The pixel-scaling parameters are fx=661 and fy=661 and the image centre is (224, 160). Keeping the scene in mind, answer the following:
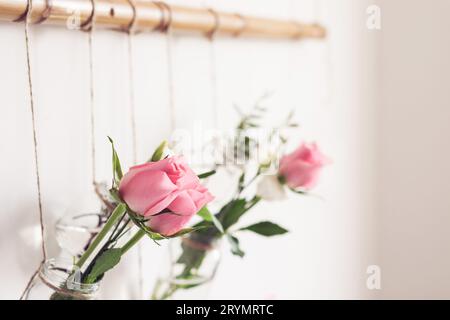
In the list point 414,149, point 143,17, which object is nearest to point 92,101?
point 143,17

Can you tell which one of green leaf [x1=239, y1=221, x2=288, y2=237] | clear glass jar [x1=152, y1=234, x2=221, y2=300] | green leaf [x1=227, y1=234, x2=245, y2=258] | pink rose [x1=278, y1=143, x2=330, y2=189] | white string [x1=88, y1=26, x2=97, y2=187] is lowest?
clear glass jar [x1=152, y1=234, x2=221, y2=300]

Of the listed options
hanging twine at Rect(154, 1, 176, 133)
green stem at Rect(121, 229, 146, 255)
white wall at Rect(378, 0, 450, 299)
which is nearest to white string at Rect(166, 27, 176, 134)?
hanging twine at Rect(154, 1, 176, 133)

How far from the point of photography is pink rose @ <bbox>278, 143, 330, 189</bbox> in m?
0.99

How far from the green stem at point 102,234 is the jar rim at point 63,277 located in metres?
0.02

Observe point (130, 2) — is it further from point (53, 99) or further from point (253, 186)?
point (253, 186)

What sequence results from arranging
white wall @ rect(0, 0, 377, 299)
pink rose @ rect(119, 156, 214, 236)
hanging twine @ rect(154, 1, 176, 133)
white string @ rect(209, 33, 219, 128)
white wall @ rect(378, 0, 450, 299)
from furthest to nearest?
1. white wall @ rect(378, 0, 450, 299)
2. white string @ rect(209, 33, 219, 128)
3. hanging twine @ rect(154, 1, 176, 133)
4. white wall @ rect(0, 0, 377, 299)
5. pink rose @ rect(119, 156, 214, 236)

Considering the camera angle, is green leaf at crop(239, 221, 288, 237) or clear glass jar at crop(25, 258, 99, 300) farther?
green leaf at crop(239, 221, 288, 237)

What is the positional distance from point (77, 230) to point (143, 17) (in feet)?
0.99

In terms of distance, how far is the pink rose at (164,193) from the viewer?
706 mm

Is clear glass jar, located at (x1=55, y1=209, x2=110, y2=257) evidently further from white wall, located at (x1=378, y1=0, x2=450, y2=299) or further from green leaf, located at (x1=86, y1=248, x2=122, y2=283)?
white wall, located at (x1=378, y1=0, x2=450, y2=299)

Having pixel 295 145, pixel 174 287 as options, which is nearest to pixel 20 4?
pixel 174 287

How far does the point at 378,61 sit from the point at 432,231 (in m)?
0.39

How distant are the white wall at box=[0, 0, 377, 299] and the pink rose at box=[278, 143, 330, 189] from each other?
178 mm

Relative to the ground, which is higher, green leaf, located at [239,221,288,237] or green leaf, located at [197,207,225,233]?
green leaf, located at [197,207,225,233]
